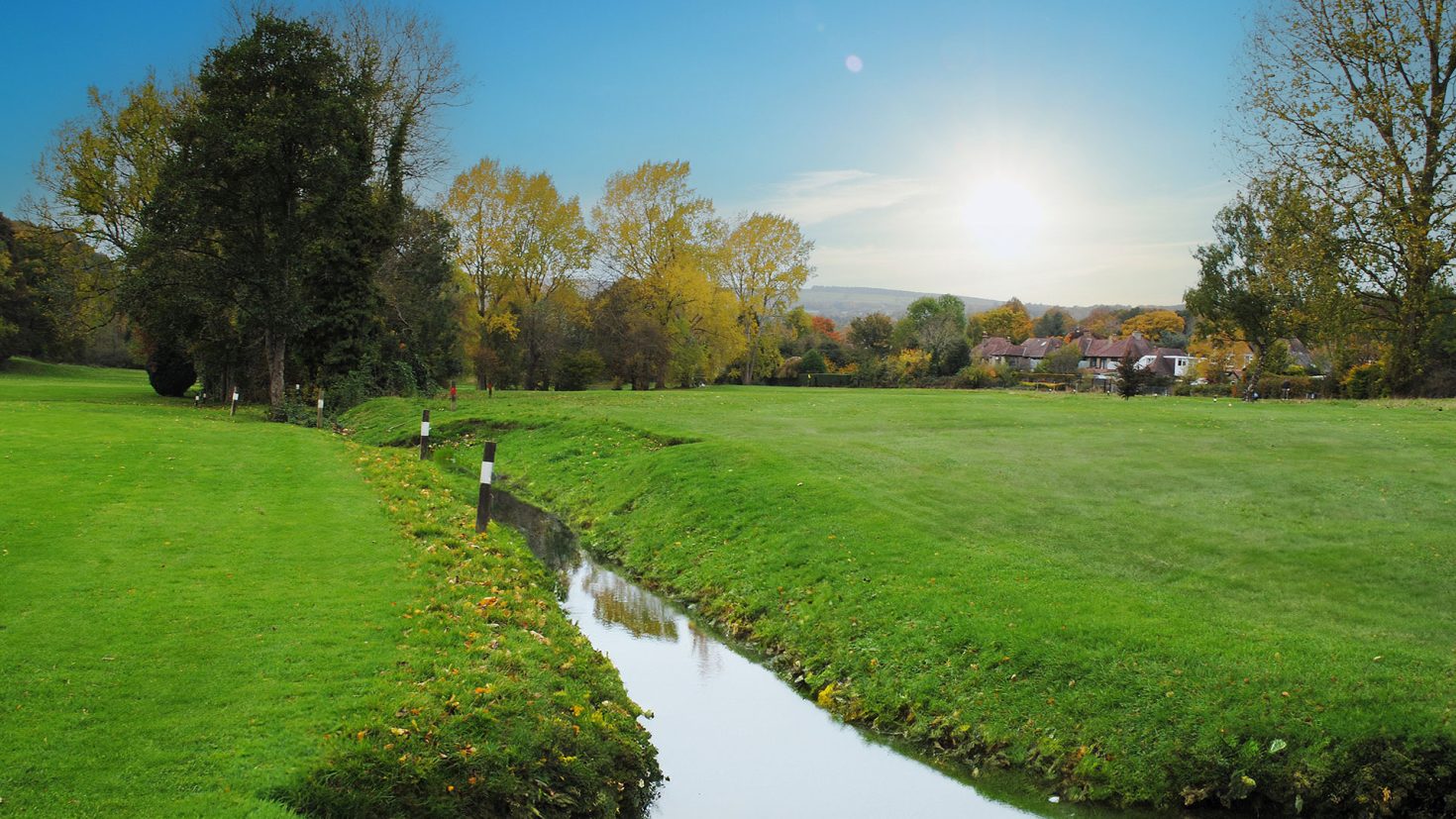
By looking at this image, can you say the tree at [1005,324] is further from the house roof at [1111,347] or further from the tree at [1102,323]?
Answer: the tree at [1102,323]

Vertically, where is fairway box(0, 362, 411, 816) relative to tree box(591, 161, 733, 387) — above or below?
below

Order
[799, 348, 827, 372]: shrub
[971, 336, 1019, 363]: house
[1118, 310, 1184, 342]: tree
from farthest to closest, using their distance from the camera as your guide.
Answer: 1. [1118, 310, 1184, 342]: tree
2. [971, 336, 1019, 363]: house
3. [799, 348, 827, 372]: shrub

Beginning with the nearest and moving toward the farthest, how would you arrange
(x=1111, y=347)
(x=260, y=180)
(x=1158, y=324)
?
(x=260, y=180) < (x=1111, y=347) < (x=1158, y=324)

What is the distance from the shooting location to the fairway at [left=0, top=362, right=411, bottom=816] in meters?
5.35

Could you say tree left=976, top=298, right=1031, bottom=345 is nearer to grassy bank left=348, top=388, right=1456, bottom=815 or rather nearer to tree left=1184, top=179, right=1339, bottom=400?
tree left=1184, top=179, right=1339, bottom=400

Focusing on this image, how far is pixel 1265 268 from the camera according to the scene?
3828cm

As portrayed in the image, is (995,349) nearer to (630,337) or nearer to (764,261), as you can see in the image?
(764,261)

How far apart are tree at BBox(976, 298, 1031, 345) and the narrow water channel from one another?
133m

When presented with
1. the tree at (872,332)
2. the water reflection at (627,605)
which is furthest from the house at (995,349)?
the water reflection at (627,605)

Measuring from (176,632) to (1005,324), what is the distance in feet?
469

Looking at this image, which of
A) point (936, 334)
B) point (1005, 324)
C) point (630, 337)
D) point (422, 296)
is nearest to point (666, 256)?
point (630, 337)

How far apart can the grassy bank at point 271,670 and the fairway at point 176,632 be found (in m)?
0.02

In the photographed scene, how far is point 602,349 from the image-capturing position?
5888cm

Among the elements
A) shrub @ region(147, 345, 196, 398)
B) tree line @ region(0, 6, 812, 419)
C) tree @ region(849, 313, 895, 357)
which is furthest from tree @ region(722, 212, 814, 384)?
shrub @ region(147, 345, 196, 398)
